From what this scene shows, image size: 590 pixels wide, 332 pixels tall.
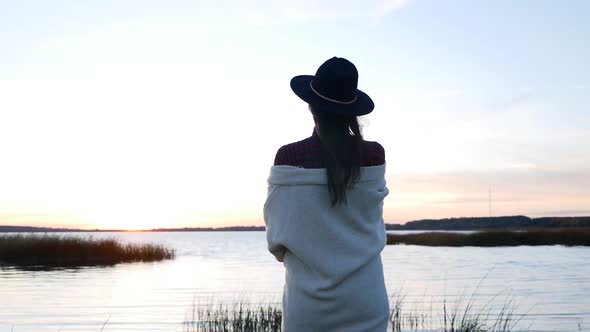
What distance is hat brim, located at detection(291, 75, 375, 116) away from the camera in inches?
97.9

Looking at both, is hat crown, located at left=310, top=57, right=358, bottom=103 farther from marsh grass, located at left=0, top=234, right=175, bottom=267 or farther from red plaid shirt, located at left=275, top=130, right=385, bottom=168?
marsh grass, located at left=0, top=234, right=175, bottom=267

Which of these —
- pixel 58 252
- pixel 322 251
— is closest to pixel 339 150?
pixel 322 251

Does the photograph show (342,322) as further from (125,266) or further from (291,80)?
(125,266)

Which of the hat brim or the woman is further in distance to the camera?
the hat brim

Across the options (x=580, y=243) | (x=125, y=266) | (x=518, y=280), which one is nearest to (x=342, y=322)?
(x=518, y=280)

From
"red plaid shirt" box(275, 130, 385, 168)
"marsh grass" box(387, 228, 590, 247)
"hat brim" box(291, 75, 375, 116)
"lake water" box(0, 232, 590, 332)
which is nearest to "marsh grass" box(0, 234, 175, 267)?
"lake water" box(0, 232, 590, 332)

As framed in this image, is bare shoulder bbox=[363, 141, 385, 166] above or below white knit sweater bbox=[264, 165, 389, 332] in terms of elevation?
above

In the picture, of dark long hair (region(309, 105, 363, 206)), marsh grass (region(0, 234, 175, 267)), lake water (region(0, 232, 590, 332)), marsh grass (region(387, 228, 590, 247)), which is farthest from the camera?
marsh grass (region(387, 228, 590, 247))

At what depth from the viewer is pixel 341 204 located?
2.39m

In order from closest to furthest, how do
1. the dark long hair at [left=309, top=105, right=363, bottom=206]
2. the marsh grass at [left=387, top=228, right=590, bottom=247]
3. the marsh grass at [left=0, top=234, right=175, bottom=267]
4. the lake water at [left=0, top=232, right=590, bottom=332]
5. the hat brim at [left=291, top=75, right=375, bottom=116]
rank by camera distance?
the dark long hair at [left=309, top=105, right=363, bottom=206] → the hat brim at [left=291, top=75, right=375, bottom=116] → the lake water at [left=0, top=232, right=590, bottom=332] → the marsh grass at [left=0, top=234, right=175, bottom=267] → the marsh grass at [left=387, top=228, right=590, bottom=247]

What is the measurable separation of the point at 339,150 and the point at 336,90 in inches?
9.6

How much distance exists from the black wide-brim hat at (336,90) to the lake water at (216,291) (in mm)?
11643

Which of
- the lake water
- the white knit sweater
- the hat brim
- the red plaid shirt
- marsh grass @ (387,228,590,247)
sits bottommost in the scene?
the lake water

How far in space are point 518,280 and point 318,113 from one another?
78.1 ft
